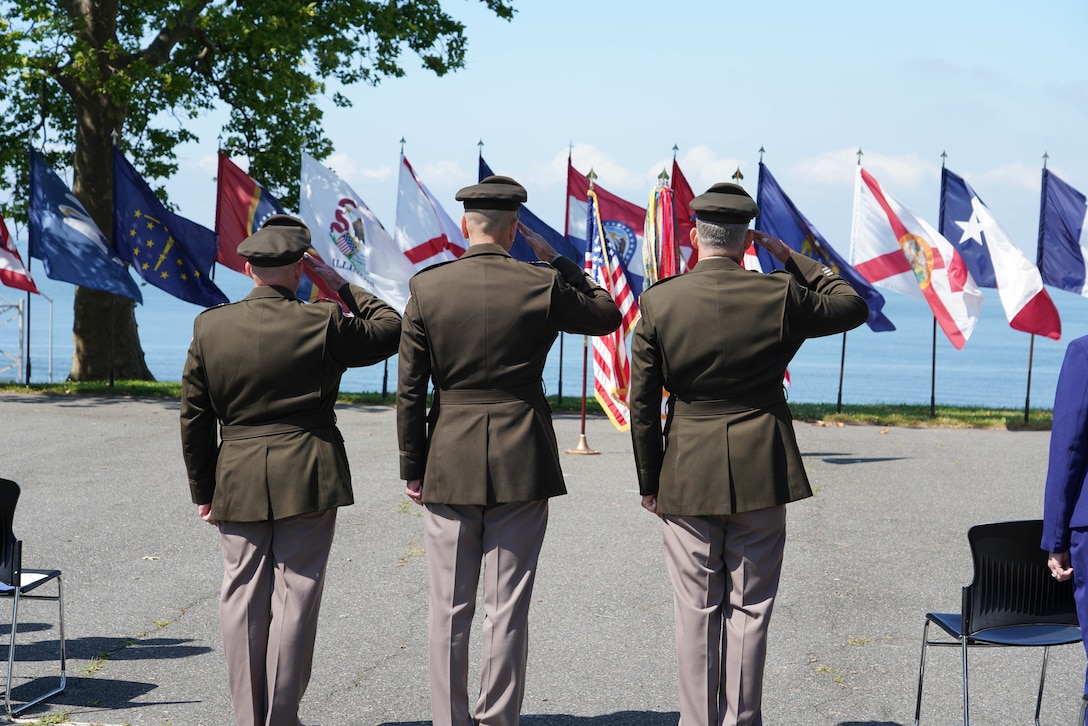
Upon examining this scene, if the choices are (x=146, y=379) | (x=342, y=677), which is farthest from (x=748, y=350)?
(x=146, y=379)

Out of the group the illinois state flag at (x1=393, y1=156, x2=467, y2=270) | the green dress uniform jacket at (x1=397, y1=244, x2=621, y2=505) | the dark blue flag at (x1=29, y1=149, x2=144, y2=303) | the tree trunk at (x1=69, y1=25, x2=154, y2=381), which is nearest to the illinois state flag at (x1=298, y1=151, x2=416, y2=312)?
the illinois state flag at (x1=393, y1=156, x2=467, y2=270)

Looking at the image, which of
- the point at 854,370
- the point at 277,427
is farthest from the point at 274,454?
the point at 854,370

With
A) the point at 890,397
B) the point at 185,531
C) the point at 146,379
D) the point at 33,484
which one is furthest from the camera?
the point at 890,397

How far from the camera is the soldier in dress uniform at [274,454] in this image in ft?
13.8

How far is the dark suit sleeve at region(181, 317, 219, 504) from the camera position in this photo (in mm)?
4336

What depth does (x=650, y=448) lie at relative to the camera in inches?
171

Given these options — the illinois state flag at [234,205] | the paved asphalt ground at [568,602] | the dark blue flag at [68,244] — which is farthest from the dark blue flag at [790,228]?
the dark blue flag at [68,244]

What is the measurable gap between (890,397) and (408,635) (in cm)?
3867

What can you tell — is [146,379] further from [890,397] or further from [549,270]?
[890,397]

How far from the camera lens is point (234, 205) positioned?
636 inches

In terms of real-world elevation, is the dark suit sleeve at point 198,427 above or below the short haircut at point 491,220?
below

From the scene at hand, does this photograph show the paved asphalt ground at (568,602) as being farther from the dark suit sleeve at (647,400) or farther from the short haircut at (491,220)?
the short haircut at (491,220)

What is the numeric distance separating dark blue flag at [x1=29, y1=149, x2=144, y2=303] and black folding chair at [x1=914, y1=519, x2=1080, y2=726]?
13263 mm

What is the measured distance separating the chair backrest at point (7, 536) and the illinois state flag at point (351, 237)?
1054 centimetres
